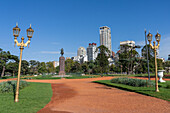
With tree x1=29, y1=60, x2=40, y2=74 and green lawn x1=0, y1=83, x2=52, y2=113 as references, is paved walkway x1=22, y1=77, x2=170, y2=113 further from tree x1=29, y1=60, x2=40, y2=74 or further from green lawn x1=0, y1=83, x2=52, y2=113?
tree x1=29, y1=60, x2=40, y2=74

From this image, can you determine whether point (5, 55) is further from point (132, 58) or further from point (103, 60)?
point (132, 58)

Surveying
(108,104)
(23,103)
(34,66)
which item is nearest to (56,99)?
(23,103)

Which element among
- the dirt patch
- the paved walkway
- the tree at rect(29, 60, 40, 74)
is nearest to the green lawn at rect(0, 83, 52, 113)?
A: the dirt patch

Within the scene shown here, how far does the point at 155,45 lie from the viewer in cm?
1172

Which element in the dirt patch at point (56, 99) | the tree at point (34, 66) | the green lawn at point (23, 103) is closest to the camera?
the green lawn at point (23, 103)

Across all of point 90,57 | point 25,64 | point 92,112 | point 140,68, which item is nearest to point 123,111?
point 92,112

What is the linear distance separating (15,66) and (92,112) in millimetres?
55295

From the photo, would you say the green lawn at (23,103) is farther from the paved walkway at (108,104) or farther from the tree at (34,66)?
the tree at (34,66)

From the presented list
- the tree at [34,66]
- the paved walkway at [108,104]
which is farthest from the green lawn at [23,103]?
the tree at [34,66]

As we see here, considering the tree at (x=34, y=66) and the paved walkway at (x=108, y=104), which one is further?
the tree at (x=34, y=66)

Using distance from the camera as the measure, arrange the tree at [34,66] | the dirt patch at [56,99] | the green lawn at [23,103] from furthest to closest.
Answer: the tree at [34,66], the dirt patch at [56,99], the green lawn at [23,103]

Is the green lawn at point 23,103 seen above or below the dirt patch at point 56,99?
above

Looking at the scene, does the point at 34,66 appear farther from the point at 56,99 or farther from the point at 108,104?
the point at 108,104

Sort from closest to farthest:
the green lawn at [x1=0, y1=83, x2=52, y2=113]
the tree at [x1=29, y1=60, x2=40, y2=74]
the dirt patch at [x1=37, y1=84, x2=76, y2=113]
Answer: the green lawn at [x1=0, y1=83, x2=52, y2=113] < the dirt patch at [x1=37, y1=84, x2=76, y2=113] < the tree at [x1=29, y1=60, x2=40, y2=74]
